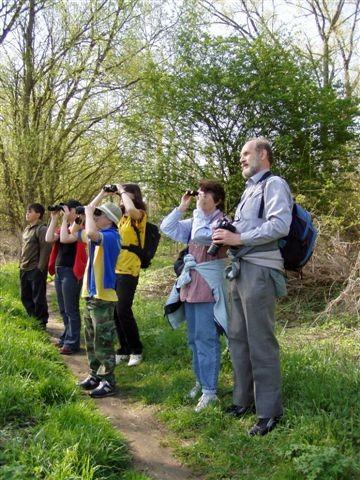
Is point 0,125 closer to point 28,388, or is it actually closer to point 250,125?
point 250,125

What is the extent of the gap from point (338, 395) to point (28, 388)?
102 inches

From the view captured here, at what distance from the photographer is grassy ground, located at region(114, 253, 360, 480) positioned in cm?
336

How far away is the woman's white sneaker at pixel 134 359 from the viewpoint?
19.1 ft

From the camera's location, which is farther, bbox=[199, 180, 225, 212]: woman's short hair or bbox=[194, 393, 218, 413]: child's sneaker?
bbox=[199, 180, 225, 212]: woman's short hair

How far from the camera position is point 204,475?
3473 mm

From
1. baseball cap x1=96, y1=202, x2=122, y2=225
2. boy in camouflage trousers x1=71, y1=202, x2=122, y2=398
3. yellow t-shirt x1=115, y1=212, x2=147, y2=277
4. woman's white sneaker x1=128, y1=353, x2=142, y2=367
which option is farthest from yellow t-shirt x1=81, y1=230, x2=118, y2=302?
woman's white sneaker x1=128, y1=353, x2=142, y2=367

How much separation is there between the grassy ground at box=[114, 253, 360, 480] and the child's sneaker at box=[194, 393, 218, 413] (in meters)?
0.08

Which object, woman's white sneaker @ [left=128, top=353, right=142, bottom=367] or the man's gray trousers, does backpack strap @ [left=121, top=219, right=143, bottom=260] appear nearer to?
woman's white sneaker @ [left=128, top=353, right=142, bottom=367]

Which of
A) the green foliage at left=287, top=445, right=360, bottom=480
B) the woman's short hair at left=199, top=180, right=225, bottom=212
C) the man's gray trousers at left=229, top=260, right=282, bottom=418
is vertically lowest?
the green foliage at left=287, top=445, right=360, bottom=480

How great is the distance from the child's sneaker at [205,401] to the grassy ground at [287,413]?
80 mm

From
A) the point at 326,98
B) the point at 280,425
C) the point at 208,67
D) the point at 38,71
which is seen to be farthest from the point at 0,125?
the point at 280,425

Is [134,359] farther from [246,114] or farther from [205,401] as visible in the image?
[246,114]

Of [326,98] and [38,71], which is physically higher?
[38,71]

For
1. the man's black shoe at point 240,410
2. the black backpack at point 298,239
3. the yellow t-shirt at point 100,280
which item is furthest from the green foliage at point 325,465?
the yellow t-shirt at point 100,280
